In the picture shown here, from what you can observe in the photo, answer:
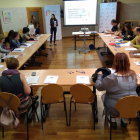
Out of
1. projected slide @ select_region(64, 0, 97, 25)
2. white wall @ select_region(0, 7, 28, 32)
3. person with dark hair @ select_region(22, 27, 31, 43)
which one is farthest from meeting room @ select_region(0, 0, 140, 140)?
white wall @ select_region(0, 7, 28, 32)

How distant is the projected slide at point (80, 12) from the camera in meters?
8.02

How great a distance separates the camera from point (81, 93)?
2244 millimetres

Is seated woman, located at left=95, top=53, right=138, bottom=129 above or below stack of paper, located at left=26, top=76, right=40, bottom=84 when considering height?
above

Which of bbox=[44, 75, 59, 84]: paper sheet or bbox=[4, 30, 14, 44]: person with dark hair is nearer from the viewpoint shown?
bbox=[44, 75, 59, 84]: paper sheet

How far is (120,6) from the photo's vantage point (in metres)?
8.38

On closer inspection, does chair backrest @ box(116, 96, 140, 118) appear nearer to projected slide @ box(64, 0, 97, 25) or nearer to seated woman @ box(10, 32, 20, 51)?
seated woman @ box(10, 32, 20, 51)

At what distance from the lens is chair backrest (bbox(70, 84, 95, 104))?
85.7 inches

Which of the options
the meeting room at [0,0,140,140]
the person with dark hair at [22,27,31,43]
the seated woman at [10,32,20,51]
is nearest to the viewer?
the meeting room at [0,0,140,140]

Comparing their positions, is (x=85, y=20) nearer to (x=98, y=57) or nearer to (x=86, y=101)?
(x=98, y=57)

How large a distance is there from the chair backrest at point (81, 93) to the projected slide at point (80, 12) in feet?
21.8

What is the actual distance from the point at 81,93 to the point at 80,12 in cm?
681

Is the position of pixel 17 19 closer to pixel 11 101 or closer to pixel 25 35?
pixel 25 35

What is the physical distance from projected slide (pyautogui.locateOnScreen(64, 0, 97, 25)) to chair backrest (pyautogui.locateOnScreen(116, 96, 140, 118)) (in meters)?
6.96

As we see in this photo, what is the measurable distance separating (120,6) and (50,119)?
776cm
